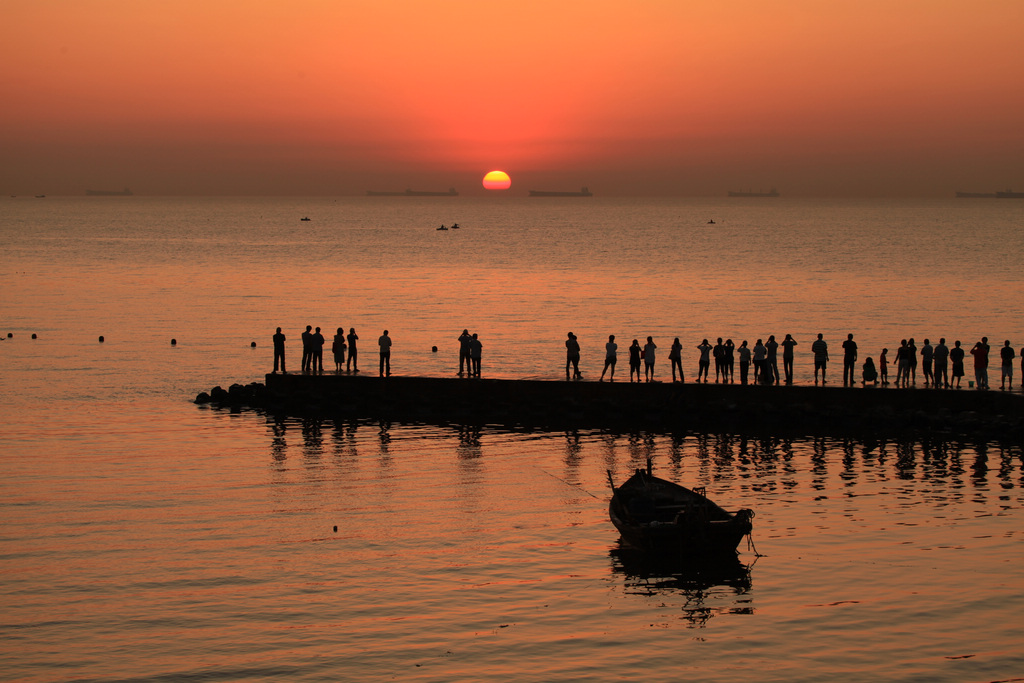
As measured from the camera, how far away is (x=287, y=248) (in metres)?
140

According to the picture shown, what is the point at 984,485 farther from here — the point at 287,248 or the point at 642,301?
the point at 287,248

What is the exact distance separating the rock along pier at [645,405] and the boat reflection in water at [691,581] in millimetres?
12178

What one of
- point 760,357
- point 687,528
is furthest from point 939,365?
point 687,528

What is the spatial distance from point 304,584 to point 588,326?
135 ft

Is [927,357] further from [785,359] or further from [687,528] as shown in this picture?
[687,528]

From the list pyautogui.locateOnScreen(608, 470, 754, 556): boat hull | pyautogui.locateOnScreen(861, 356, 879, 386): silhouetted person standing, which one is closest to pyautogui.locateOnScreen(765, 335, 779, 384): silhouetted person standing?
pyautogui.locateOnScreen(861, 356, 879, 386): silhouetted person standing

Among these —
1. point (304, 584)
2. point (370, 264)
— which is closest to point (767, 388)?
point (304, 584)

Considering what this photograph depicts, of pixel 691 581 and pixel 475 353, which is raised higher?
pixel 475 353

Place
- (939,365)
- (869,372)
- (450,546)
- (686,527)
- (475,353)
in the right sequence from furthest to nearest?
(475,353), (869,372), (939,365), (450,546), (686,527)

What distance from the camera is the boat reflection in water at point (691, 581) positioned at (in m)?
17.0

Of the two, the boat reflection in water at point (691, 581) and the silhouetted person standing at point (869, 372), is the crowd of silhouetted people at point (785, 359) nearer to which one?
the silhouetted person standing at point (869, 372)

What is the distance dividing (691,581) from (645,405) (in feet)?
46.2

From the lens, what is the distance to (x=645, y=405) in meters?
32.4

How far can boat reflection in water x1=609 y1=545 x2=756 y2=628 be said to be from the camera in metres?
17.0
